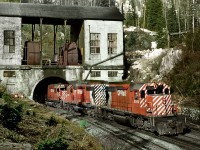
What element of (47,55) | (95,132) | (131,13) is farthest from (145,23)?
(95,132)

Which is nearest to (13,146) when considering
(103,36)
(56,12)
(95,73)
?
(95,73)

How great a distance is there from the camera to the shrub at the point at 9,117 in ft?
32.1

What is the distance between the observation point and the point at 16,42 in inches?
1587

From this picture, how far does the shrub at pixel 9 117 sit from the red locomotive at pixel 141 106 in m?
9.35

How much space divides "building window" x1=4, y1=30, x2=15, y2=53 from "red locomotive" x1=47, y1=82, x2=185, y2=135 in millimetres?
17342

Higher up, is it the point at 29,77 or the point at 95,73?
the point at 95,73

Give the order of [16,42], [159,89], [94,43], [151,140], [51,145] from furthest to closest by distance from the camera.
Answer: [94,43], [16,42], [159,89], [151,140], [51,145]

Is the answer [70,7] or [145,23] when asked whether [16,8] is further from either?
[145,23]

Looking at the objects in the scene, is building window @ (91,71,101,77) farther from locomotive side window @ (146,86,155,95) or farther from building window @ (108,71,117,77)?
locomotive side window @ (146,86,155,95)

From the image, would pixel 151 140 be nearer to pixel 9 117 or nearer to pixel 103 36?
pixel 9 117

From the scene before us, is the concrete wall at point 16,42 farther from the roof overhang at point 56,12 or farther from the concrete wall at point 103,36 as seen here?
the concrete wall at point 103,36

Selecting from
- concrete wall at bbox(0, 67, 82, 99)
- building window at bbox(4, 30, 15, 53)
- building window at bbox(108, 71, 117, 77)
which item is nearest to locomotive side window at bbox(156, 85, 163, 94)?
concrete wall at bbox(0, 67, 82, 99)

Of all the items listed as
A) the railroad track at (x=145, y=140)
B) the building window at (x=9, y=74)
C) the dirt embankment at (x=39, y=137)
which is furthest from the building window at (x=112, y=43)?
the dirt embankment at (x=39, y=137)

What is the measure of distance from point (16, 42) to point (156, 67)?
59.3 feet
